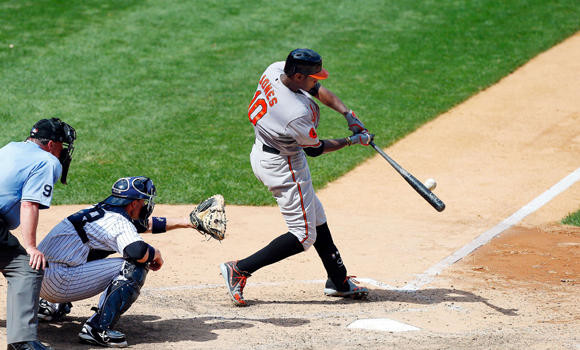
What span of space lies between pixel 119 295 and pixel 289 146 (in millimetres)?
1591

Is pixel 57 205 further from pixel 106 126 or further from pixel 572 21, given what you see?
pixel 572 21

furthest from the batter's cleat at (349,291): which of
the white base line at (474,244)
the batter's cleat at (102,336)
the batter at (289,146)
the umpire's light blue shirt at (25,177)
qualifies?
the umpire's light blue shirt at (25,177)

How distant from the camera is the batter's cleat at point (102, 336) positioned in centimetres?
457

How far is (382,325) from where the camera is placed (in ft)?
16.9

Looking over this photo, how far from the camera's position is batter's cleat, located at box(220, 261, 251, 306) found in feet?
18.2

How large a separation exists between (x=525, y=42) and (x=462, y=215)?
6.69 metres

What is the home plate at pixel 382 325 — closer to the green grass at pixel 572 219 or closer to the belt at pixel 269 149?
the belt at pixel 269 149

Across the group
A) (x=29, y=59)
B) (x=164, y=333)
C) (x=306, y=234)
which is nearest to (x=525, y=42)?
(x=29, y=59)

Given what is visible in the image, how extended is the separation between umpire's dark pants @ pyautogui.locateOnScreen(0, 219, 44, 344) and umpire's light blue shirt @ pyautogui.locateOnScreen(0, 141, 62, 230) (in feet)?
0.52

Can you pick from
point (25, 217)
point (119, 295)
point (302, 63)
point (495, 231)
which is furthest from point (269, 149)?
point (495, 231)

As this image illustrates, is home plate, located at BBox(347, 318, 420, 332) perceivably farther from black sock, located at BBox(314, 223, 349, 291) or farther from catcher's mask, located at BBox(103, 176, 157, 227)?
catcher's mask, located at BBox(103, 176, 157, 227)

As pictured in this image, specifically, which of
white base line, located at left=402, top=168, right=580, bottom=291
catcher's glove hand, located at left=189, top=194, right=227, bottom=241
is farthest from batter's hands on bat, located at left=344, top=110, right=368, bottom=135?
white base line, located at left=402, top=168, right=580, bottom=291

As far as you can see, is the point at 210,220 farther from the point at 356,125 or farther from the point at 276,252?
the point at 356,125

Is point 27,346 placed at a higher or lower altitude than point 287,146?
lower
